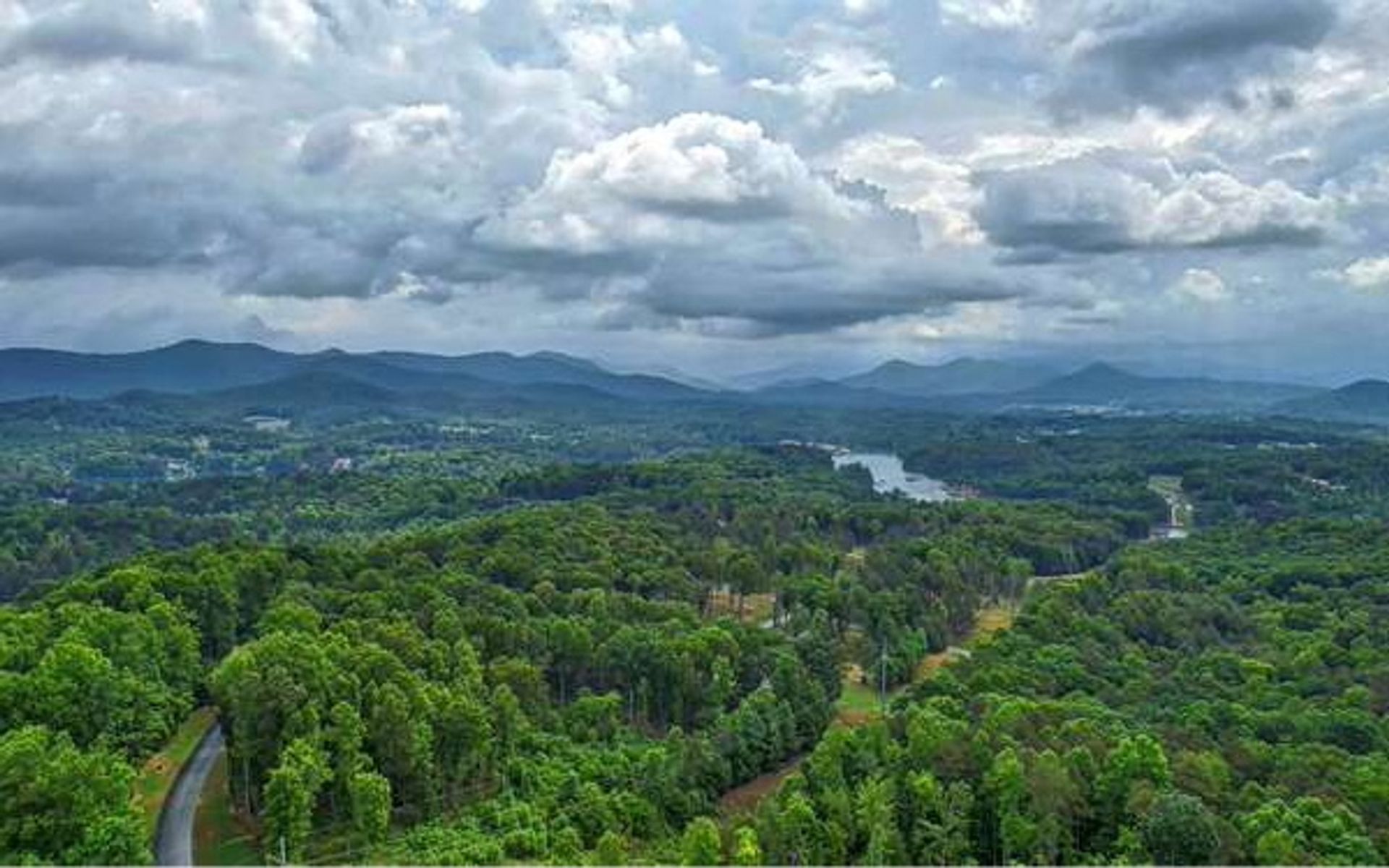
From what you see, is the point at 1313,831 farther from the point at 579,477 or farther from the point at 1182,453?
the point at 1182,453

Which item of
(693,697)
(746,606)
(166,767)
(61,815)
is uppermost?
(61,815)

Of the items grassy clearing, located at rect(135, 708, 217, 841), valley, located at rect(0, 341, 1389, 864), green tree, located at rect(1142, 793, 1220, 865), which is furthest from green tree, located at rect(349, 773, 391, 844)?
green tree, located at rect(1142, 793, 1220, 865)

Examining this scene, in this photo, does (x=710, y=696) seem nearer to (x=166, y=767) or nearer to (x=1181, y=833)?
(x=166, y=767)

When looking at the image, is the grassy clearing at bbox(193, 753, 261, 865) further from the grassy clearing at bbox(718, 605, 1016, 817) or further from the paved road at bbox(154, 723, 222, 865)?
the grassy clearing at bbox(718, 605, 1016, 817)

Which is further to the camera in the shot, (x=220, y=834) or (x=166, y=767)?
(x=166, y=767)

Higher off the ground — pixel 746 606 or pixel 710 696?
pixel 710 696

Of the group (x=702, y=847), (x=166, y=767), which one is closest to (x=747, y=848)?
(x=702, y=847)

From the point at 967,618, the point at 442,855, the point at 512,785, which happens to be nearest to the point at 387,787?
the point at 442,855
